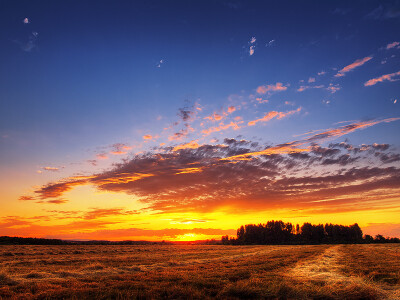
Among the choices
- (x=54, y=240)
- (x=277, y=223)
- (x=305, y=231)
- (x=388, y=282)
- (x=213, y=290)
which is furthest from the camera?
(x=277, y=223)

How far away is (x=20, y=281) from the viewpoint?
42.0 ft

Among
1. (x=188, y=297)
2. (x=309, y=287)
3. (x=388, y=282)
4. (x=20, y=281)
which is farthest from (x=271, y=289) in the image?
(x=20, y=281)

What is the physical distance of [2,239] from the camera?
314ft

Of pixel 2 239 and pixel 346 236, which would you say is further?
pixel 346 236

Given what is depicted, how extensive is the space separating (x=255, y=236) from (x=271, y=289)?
164 meters

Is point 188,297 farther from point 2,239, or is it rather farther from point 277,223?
point 277,223

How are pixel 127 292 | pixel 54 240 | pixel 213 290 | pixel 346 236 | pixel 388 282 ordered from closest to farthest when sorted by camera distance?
pixel 127 292 < pixel 213 290 < pixel 388 282 < pixel 54 240 < pixel 346 236

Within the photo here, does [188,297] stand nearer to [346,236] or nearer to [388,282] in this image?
[388,282]

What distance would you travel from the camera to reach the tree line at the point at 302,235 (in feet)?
462

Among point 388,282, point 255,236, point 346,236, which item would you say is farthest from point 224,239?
point 388,282

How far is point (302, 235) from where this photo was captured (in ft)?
501

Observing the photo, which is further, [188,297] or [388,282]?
[388,282]

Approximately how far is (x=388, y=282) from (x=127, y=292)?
1270 centimetres

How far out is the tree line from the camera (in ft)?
462
